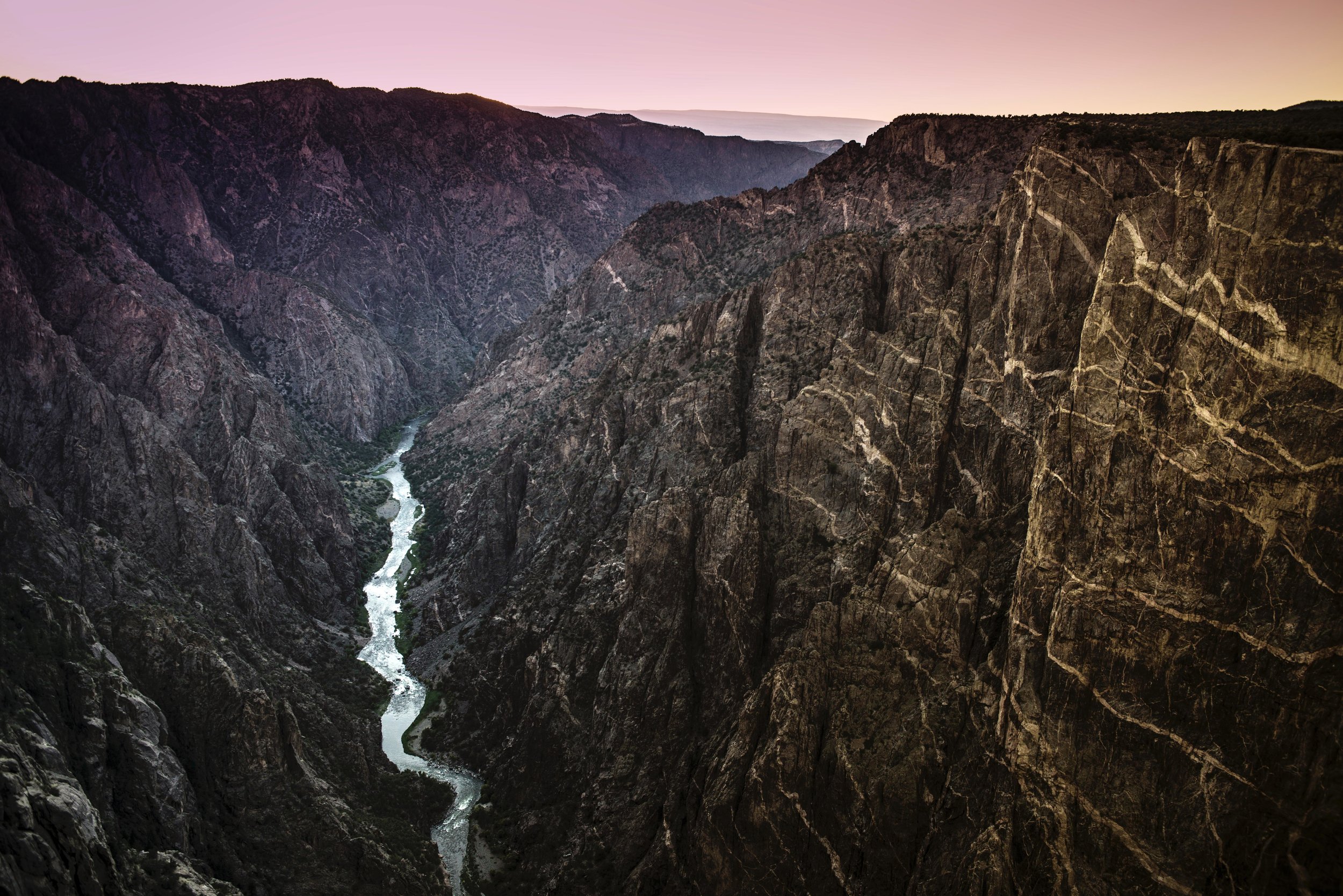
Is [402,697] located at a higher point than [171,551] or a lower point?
lower

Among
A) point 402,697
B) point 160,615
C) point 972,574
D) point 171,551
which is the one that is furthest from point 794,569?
point 171,551

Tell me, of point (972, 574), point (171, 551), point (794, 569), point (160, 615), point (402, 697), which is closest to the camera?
point (972, 574)

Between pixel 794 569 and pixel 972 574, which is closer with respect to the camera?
pixel 972 574

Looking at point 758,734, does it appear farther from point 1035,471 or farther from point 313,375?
point 313,375

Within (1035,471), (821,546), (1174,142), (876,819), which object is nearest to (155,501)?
(821,546)

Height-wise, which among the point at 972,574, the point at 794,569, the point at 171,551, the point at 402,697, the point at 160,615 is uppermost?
the point at 972,574

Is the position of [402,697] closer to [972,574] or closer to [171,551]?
[171,551]

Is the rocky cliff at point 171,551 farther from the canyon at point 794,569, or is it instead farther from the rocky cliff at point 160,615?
the canyon at point 794,569

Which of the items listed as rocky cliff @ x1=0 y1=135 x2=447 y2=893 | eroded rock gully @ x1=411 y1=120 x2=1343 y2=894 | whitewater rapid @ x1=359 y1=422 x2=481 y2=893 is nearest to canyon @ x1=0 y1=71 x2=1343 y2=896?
eroded rock gully @ x1=411 y1=120 x2=1343 y2=894

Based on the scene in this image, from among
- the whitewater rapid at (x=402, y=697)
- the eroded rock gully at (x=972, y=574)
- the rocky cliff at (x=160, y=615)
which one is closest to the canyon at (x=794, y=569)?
the eroded rock gully at (x=972, y=574)
